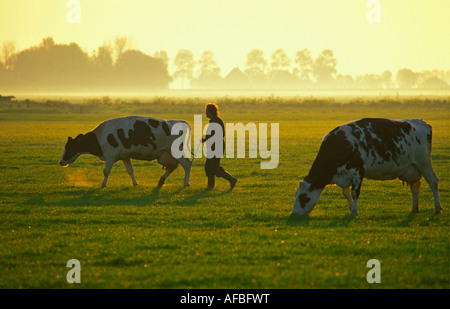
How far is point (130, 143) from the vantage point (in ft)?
57.1

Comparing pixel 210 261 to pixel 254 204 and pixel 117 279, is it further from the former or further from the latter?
pixel 254 204

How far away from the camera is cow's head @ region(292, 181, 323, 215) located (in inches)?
483

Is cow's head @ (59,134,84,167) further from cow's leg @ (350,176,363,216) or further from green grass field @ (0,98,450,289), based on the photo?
cow's leg @ (350,176,363,216)

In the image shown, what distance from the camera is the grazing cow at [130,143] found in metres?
17.4

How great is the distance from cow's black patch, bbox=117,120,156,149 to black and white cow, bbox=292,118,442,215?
6.39 m

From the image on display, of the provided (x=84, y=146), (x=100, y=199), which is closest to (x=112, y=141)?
(x=84, y=146)

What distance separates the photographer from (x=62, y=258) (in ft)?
30.8

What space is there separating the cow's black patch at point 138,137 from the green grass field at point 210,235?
128 centimetres

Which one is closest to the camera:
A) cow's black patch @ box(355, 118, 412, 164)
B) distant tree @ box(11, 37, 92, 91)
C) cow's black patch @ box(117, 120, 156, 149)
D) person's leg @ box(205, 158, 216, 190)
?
cow's black patch @ box(355, 118, 412, 164)

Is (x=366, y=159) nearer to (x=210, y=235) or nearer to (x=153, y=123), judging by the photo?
(x=210, y=235)

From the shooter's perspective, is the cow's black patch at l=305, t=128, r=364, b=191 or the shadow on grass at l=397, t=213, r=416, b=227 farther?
the cow's black patch at l=305, t=128, r=364, b=191

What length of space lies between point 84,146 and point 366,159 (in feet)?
29.9

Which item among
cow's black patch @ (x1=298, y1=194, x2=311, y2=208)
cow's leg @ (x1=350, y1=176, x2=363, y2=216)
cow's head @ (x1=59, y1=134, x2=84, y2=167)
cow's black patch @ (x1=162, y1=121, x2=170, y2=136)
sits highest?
cow's black patch @ (x1=162, y1=121, x2=170, y2=136)

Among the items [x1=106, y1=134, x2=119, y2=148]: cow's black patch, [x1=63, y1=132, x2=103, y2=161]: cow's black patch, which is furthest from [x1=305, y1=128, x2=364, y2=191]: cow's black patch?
[x1=63, y1=132, x2=103, y2=161]: cow's black patch
